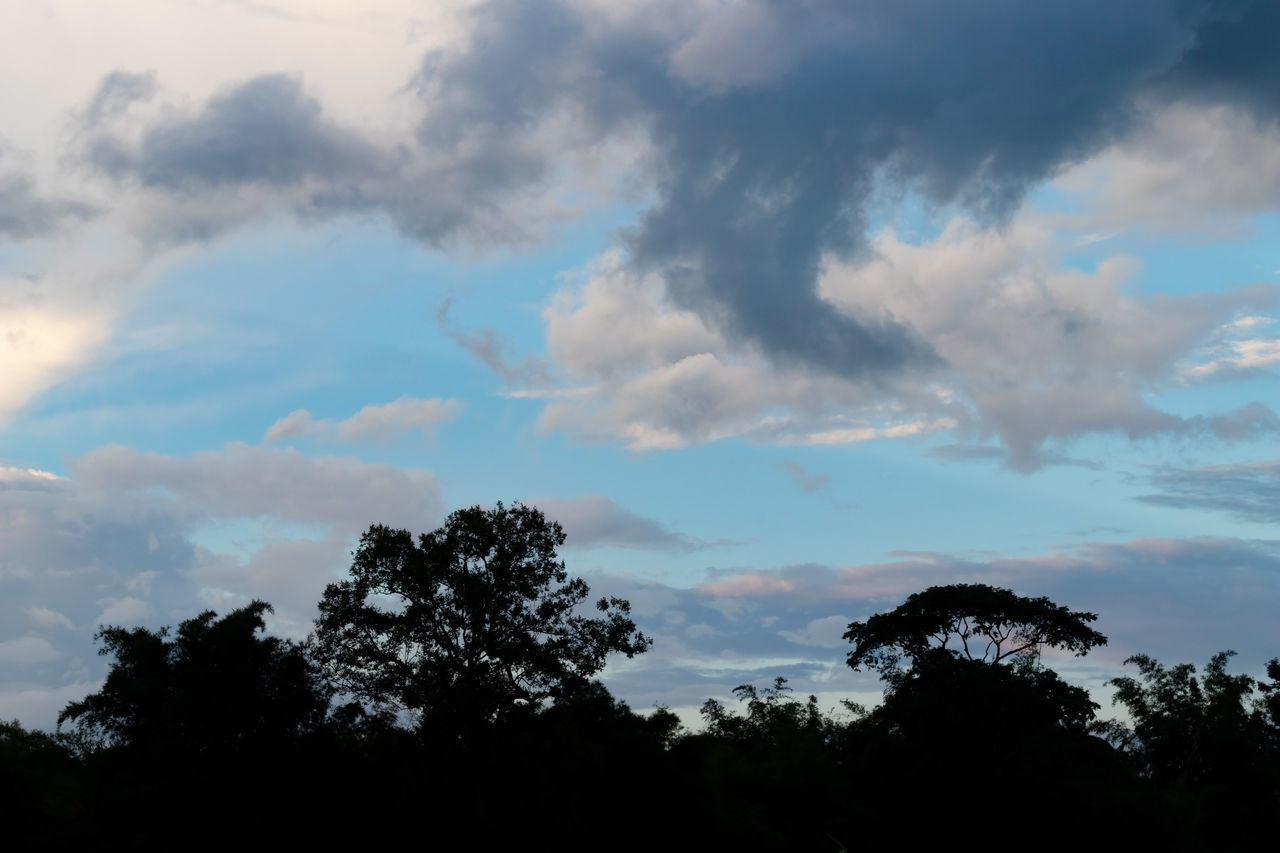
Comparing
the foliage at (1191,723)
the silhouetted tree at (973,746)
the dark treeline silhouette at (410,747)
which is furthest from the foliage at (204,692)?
the foliage at (1191,723)

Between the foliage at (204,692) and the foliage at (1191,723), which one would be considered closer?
the foliage at (204,692)

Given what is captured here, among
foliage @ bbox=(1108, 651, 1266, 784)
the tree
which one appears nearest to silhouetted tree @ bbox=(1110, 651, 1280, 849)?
foliage @ bbox=(1108, 651, 1266, 784)

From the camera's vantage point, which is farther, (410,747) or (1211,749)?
(1211,749)

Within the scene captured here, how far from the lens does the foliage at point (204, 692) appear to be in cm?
3819

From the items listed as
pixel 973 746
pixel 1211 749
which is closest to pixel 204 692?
pixel 973 746

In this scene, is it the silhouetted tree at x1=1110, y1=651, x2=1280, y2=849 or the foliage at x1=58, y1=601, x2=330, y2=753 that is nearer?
the foliage at x1=58, y1=601, x2=330, y2=753

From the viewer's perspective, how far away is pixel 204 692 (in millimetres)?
38531

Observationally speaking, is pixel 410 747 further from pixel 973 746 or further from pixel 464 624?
pixel 973 746

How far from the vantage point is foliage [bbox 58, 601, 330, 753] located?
38188mm

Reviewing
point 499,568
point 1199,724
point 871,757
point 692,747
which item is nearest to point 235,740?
point 499,568

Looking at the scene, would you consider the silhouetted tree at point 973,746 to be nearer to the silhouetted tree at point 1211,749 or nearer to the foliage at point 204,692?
the silhouetted tree at point 1211,749

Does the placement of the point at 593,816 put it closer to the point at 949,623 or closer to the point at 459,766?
the point at 459,766

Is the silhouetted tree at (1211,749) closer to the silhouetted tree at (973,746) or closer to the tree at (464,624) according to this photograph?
the silhouetted tree at (973,746)

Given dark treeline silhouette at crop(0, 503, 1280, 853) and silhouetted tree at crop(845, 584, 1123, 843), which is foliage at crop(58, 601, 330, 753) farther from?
silhouetted tree at crop(845, 584, 1123, 843)
